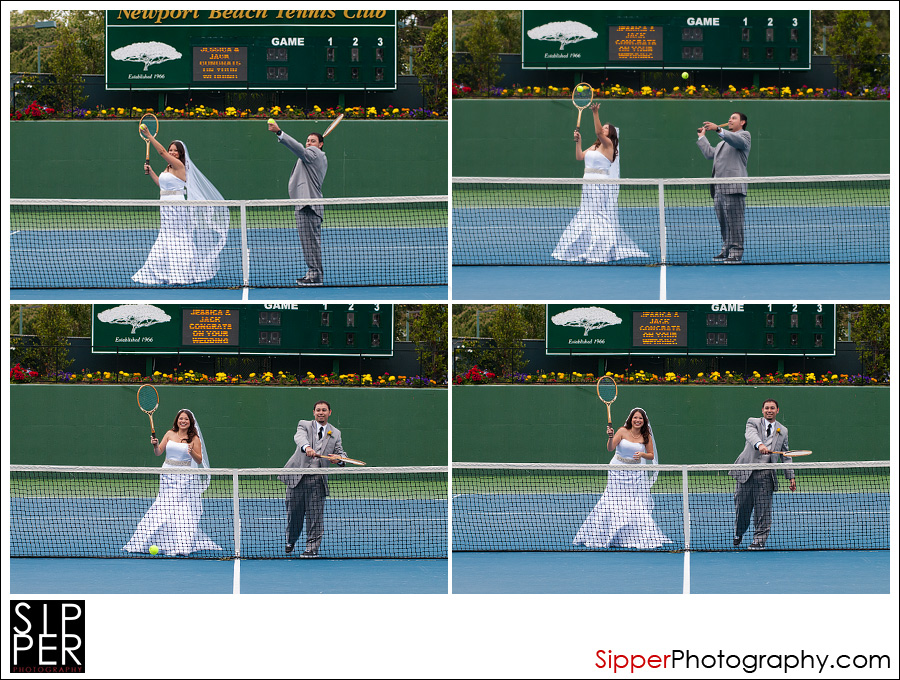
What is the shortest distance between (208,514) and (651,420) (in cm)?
618

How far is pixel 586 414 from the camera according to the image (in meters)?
16.3

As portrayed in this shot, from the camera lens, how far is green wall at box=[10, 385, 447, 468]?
638 inches

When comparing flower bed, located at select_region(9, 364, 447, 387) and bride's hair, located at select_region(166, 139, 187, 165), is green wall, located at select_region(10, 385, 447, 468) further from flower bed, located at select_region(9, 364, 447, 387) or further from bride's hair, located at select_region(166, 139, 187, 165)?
bride's hair, located at select_region(166, 139, 187, 165)

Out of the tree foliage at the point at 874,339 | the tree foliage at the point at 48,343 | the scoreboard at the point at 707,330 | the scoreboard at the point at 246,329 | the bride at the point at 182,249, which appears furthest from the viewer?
the tree foliage at the point at 48,343

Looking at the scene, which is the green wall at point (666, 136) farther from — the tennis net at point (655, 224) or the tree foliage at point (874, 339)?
the tree foliage at point (874, 339)

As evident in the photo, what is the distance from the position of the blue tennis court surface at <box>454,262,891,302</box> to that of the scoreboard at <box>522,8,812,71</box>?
519 centimetres

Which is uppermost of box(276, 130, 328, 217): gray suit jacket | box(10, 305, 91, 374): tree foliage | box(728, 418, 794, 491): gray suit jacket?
box(276, 130, 328, 217): gray suit jacket

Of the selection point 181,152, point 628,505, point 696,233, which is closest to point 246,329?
point 181,152

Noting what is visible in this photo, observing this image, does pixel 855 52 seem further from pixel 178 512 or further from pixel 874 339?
pixel 178 512

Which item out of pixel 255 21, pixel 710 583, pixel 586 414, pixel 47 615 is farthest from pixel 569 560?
pixel 255 21

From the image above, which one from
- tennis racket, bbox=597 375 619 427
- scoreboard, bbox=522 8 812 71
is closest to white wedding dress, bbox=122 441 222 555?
tennis racket, bbox=597 375 619 427

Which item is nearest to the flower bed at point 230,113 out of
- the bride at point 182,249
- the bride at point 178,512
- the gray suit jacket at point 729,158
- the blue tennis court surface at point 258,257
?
the blue tennis court surface at point 258,257

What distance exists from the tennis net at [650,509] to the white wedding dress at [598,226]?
244 centimetres

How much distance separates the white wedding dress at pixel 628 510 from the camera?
35.9 ft
